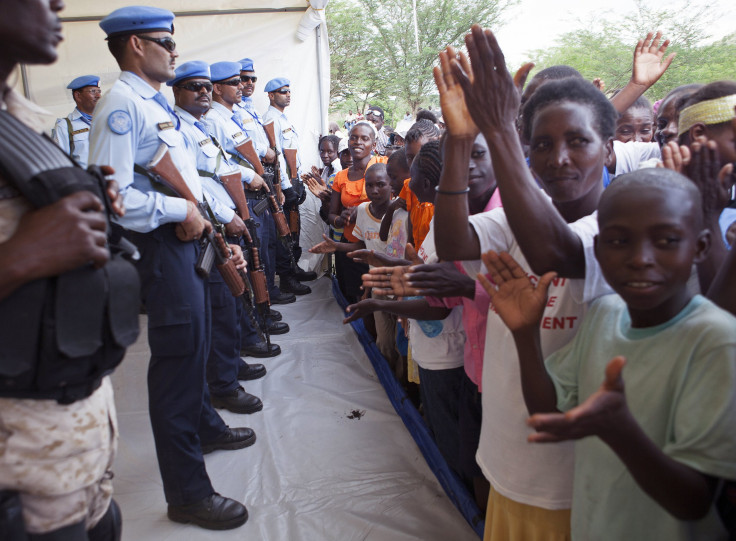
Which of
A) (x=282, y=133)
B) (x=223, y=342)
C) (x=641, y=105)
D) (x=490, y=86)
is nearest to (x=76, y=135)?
(x=282, y=133)

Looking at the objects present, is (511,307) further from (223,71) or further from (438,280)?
(223,71)

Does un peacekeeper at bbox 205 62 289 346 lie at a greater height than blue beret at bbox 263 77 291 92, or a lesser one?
lesser

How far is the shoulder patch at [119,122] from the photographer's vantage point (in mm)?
2129

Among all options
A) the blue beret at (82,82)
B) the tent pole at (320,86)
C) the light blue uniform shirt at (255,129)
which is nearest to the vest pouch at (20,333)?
the light blue uniform shirt at (255,129)

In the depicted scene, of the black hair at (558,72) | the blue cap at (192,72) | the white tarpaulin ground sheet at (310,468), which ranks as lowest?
the white tarpaulin ground sheet at (310,468)

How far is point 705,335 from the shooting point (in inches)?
37.0

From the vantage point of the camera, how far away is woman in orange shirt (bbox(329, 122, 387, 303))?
183 inches

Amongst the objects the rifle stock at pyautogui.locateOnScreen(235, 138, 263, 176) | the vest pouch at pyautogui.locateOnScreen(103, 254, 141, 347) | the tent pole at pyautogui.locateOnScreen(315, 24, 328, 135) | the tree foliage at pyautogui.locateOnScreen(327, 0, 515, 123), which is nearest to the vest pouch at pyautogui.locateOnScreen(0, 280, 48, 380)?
the vest pouch at pyautogui.locateOnScreen(103, 254, 141, 347)

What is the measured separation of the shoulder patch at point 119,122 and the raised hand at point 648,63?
2.22 meters

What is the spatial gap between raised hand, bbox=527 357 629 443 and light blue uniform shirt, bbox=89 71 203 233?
5.99 feet

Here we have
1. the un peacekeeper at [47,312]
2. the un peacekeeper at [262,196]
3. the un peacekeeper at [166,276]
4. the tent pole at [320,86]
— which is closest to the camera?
the un peacekeeper at [47,312]

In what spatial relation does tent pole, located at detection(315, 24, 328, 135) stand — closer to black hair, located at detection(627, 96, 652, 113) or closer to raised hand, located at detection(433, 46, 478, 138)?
black hair, located at detection(627, 96, 652, 113)

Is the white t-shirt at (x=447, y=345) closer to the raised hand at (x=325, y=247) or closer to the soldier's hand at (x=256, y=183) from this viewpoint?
the raised hand at (x=325, y=247)

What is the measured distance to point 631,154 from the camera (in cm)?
243
